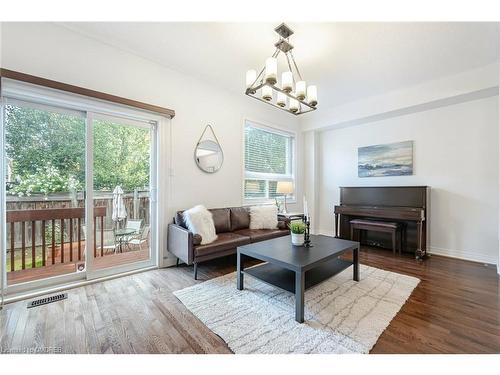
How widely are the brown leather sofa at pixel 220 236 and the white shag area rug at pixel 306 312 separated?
1.10ft

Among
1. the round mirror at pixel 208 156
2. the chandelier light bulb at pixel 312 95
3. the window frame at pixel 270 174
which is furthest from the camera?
the window frame at pixel 270 174

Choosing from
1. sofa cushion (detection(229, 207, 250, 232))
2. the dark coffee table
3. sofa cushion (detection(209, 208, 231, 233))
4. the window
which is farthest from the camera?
the window

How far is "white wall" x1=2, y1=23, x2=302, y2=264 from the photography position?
2.26m

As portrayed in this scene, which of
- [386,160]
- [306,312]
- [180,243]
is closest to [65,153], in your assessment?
[180,243]

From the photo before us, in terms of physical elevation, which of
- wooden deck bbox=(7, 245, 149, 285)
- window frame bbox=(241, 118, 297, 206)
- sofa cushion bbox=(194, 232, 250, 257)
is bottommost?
wooden deck bbox=(7, 245, 149, 285)

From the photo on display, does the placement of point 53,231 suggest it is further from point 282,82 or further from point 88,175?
point 282,82

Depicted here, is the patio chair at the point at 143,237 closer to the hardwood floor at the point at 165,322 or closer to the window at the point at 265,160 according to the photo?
the hardwood floor at the point at 165,322

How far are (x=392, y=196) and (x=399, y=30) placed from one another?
2.58 metres

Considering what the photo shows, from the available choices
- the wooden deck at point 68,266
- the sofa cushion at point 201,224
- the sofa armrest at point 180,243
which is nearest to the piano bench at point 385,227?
the sofa cushion at point 201,224

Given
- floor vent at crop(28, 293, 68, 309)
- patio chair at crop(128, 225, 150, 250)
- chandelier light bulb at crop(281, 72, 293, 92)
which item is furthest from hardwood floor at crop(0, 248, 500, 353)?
→ chandelier light bulb at crop(281, 72, 293, 92)

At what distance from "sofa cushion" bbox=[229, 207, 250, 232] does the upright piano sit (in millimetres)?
1863

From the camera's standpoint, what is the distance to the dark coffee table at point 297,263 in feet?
6.05

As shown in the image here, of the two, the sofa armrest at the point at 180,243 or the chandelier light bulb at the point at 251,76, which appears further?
the sofa armrest at the point at 180,243

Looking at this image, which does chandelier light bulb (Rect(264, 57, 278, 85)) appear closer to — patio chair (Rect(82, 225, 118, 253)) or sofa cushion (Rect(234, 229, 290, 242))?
sofa cushion (Rect(234, 229, 290, 242))
